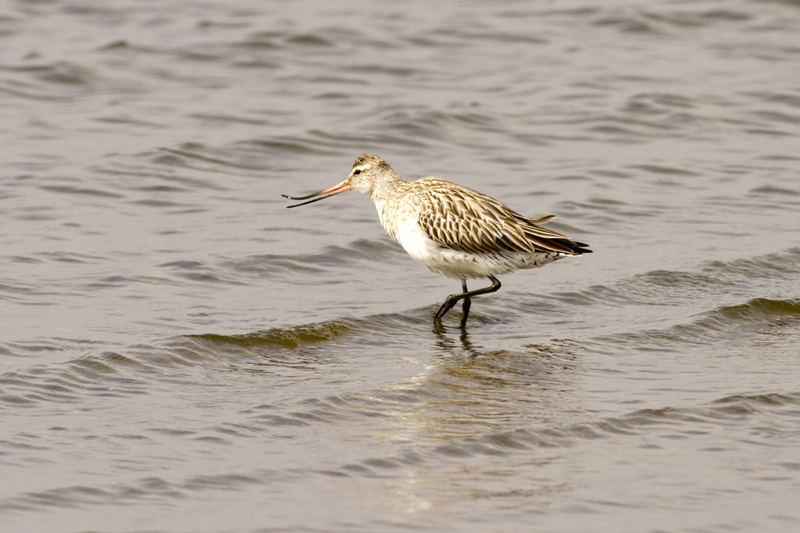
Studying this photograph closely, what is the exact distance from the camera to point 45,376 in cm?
705

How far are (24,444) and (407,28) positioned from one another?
14.7 metres

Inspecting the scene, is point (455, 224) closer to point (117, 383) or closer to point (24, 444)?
point (117, 383)

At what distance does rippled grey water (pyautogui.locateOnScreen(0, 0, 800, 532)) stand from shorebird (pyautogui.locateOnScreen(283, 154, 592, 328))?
1.77 ft

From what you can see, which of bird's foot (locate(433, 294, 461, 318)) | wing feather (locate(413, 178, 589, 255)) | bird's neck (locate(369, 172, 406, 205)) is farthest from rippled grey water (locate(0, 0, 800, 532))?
bird's neck (locate(369, 172, 406, 205))

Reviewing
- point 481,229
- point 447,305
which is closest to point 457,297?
point 447,305

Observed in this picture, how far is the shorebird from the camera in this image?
8.41 meters

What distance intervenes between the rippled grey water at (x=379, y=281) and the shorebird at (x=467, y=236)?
54 centimetres

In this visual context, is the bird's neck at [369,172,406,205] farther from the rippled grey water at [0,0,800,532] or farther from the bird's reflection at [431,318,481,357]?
the bird's reflection at [431,318,481,357]

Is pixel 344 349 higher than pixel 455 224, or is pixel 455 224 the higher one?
pixel 455 224

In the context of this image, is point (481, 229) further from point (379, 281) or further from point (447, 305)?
point (379, 281)

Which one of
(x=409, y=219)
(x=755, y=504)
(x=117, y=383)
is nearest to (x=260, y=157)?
(x=409, y=219)

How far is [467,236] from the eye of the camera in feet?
27.7

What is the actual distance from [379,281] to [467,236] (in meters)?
1.71

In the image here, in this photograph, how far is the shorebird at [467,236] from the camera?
331 inches
